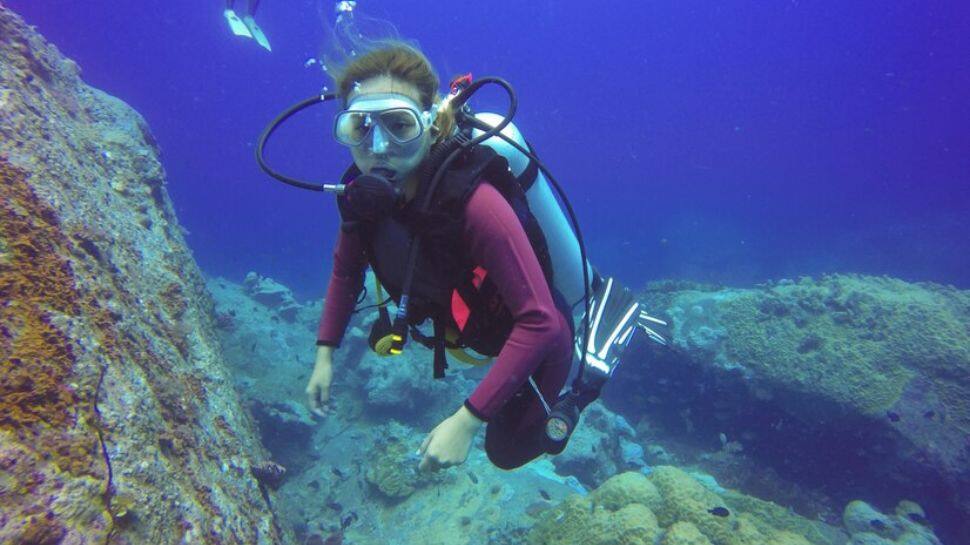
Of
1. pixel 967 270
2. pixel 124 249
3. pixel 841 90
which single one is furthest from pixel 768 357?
pixel 841 90

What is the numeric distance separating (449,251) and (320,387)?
57.8 inches

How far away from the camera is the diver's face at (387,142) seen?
2.46m

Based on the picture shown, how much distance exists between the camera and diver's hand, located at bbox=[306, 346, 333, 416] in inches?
122

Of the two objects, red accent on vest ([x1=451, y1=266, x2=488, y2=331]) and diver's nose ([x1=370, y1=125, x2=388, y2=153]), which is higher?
diver's nose ([x1=370, y1=125, x2=388, y2=153])

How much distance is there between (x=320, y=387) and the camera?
10.2 feet

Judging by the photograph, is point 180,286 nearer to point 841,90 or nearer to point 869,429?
point 869,429

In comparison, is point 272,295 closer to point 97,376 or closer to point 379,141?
point 97,376

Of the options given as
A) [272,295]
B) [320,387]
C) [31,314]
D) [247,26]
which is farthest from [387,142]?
[247,26]

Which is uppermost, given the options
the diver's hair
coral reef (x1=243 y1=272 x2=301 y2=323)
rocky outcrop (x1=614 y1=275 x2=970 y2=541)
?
rocky outcrop (x1=614 y1=275 x2=970 y2=541)

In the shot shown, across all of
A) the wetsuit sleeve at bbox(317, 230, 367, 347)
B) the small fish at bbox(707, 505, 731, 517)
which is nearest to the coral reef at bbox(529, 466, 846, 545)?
the small fish at bbox(707, 505, 731, 517)

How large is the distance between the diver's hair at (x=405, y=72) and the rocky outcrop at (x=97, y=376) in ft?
6.42

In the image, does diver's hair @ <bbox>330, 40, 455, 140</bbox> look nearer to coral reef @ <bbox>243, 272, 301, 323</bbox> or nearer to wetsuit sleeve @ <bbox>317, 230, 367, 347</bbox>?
wetsuit sleeve @ <bbox>317, 230, 367, 347</bbox>

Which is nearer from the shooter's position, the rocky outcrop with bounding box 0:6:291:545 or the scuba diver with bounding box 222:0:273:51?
the rocky outcrop with bounding box 0:6:291:545

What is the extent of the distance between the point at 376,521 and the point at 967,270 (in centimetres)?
4492
